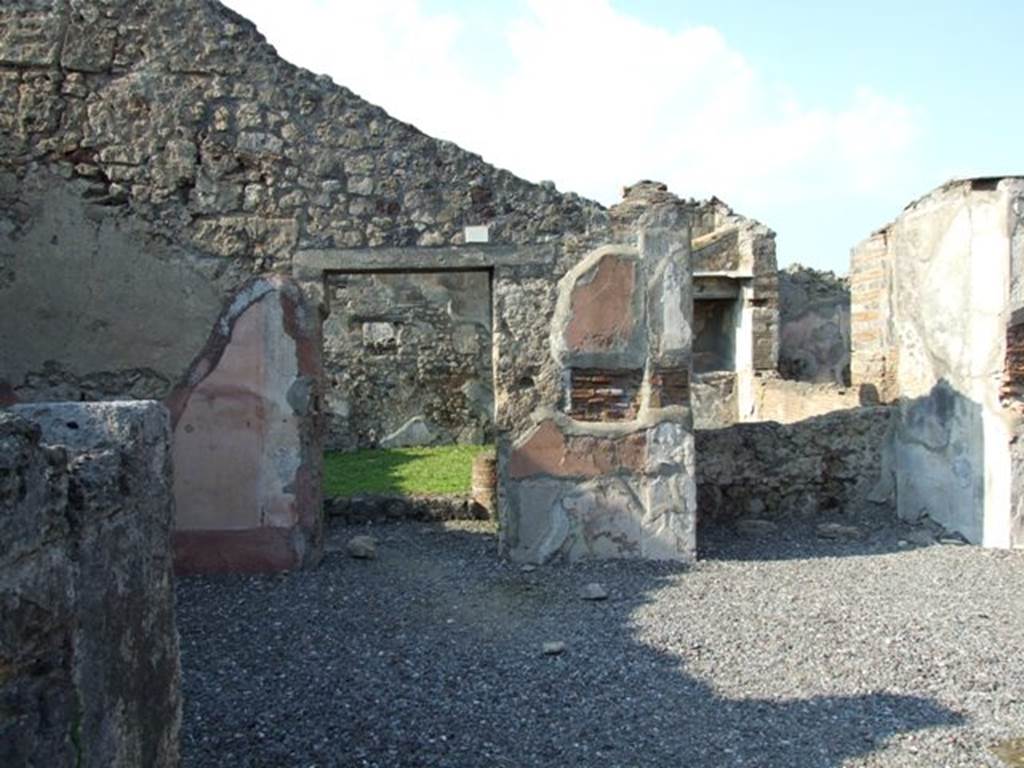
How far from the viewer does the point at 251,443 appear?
5297 millimetres

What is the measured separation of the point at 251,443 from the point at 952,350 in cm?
457

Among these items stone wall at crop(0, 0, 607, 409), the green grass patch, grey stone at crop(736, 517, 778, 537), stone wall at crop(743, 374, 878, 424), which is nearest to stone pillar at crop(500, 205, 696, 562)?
stone wall at crop(0, 0, 607, 409)

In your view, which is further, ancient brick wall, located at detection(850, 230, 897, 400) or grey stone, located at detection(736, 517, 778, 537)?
ancient brick wall, located at detection(850, 230, 897, 400)

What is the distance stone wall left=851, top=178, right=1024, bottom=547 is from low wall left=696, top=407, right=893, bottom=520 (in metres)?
0.20

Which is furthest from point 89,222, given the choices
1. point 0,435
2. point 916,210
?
point 916,210

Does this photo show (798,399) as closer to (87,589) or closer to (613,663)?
(613,663)

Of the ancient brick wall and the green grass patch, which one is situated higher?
the ancient brick wall

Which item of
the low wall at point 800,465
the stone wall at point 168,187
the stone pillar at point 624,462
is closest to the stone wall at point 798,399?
the low wall at point 800,465

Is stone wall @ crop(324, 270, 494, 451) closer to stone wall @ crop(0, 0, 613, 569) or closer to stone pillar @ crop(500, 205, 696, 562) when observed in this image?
stone wall @ crop(0, 0, 613, 569)

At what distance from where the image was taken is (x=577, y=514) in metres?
5.38

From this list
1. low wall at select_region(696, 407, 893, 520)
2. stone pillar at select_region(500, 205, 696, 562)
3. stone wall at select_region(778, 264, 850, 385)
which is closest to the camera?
stone pillar at select_region(500, 205, 696, 562)

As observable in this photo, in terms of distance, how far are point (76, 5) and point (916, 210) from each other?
5685mm

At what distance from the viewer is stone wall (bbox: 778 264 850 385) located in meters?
16.3

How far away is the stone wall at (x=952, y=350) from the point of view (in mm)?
5688
